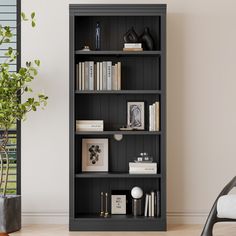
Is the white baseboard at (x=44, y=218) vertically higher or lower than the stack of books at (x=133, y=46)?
lower

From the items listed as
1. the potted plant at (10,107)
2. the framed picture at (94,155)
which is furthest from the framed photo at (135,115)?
the potted plant at (10,107)

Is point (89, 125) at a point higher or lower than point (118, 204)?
higher

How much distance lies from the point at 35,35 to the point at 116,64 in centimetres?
86

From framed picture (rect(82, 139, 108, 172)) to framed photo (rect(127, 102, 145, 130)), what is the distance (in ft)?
1.00

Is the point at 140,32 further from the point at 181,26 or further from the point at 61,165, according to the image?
the point at 61,165

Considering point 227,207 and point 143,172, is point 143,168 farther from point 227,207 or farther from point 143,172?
point 227,207

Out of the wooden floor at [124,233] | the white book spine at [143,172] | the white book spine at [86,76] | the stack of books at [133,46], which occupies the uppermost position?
the stack of books at [133,46]

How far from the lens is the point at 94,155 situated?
499 centimetres

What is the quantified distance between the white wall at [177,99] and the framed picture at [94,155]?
20cm

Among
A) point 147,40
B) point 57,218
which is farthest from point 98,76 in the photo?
point 57,218

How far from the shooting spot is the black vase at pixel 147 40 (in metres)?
4.84

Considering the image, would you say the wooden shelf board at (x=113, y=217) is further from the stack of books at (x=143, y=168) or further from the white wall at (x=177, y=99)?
the stack of books at (x=143, y=168)

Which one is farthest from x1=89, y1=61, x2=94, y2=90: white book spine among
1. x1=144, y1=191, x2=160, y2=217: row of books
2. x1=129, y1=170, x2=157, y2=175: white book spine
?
x1=144, y1=191, x2=160, y2=217: row of books

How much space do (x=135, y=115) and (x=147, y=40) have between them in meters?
0.72
